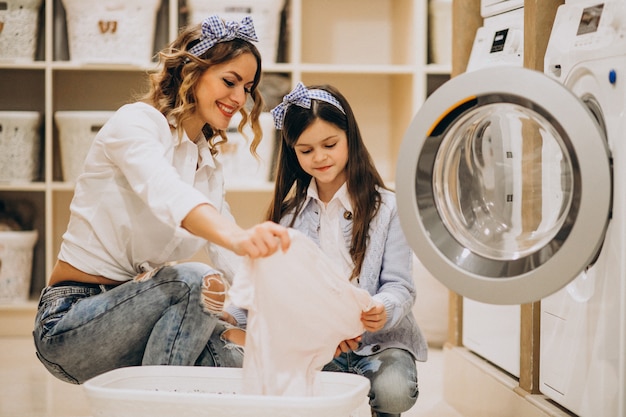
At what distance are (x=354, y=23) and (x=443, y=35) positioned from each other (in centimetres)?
48

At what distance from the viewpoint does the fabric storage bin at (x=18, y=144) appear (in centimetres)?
322

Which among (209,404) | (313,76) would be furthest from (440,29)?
(209,404)

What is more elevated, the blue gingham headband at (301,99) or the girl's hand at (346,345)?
the blue gingham headband at (301,99)

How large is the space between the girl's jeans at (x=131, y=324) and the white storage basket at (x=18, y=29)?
1891 millimetres

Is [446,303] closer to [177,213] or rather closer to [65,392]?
[65,392]

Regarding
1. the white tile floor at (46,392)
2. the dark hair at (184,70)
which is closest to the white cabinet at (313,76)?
the white tile floor at (46,392)

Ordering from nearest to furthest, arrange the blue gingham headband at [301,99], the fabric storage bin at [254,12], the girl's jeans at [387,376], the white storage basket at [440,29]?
the girl's jeans at [387,376] → the blue gingham headband at [301,99] → the fabric storage bin at [254,12] → the white storage basket at [440,29]

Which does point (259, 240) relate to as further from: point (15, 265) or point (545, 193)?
point (15, 265)

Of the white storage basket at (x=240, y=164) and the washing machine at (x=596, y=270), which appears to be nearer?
the washing machine at (x=596, y=270)

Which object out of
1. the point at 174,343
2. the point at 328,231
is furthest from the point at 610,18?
the point at 174,343

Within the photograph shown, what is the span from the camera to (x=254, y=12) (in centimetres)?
316

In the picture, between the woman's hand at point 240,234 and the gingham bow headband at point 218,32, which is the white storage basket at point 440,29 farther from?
the woman's hand at point 240,234

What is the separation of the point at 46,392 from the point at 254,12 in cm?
159

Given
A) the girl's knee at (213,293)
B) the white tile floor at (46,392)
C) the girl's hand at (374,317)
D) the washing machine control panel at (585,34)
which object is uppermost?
the washing machine control panel at (585,34)
